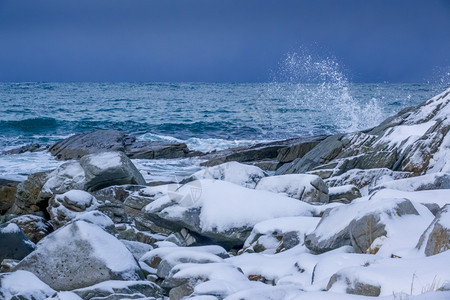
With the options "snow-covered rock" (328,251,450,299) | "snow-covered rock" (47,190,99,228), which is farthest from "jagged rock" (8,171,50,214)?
"snow-covered rock" (328,251,450,299)

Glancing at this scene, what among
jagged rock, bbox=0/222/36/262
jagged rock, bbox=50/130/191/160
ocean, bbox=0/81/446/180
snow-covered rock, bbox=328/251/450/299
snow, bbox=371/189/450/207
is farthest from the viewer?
jagged rock, bbox=50/130/191/160

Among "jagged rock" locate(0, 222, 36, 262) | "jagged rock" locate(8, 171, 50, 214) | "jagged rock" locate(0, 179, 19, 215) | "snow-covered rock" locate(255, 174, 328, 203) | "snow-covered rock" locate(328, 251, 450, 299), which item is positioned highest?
"snow-covered rock" locate(328, 251, 450, 299)

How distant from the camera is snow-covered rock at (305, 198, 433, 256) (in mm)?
4680

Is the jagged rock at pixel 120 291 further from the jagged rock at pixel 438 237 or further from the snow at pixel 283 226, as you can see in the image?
the jagged rock at pixel 438 237

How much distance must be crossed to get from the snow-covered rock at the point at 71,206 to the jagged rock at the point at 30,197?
1465 millimetres

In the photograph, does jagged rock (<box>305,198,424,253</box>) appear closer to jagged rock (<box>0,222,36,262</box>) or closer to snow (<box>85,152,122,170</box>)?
jagged rock (<box>0,222,36,262</box>)

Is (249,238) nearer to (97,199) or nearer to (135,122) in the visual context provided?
(97,199)

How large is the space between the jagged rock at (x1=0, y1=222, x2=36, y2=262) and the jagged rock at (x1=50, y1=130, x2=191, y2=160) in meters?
11.3

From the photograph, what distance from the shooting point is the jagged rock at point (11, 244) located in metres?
6.81

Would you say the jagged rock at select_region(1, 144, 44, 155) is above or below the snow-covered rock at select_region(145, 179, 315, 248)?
below

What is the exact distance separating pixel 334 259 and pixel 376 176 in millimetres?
5885

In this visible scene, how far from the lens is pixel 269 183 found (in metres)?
8.91

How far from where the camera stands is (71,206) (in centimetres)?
926

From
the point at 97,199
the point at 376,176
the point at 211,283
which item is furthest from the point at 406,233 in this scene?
the point at 97,199
